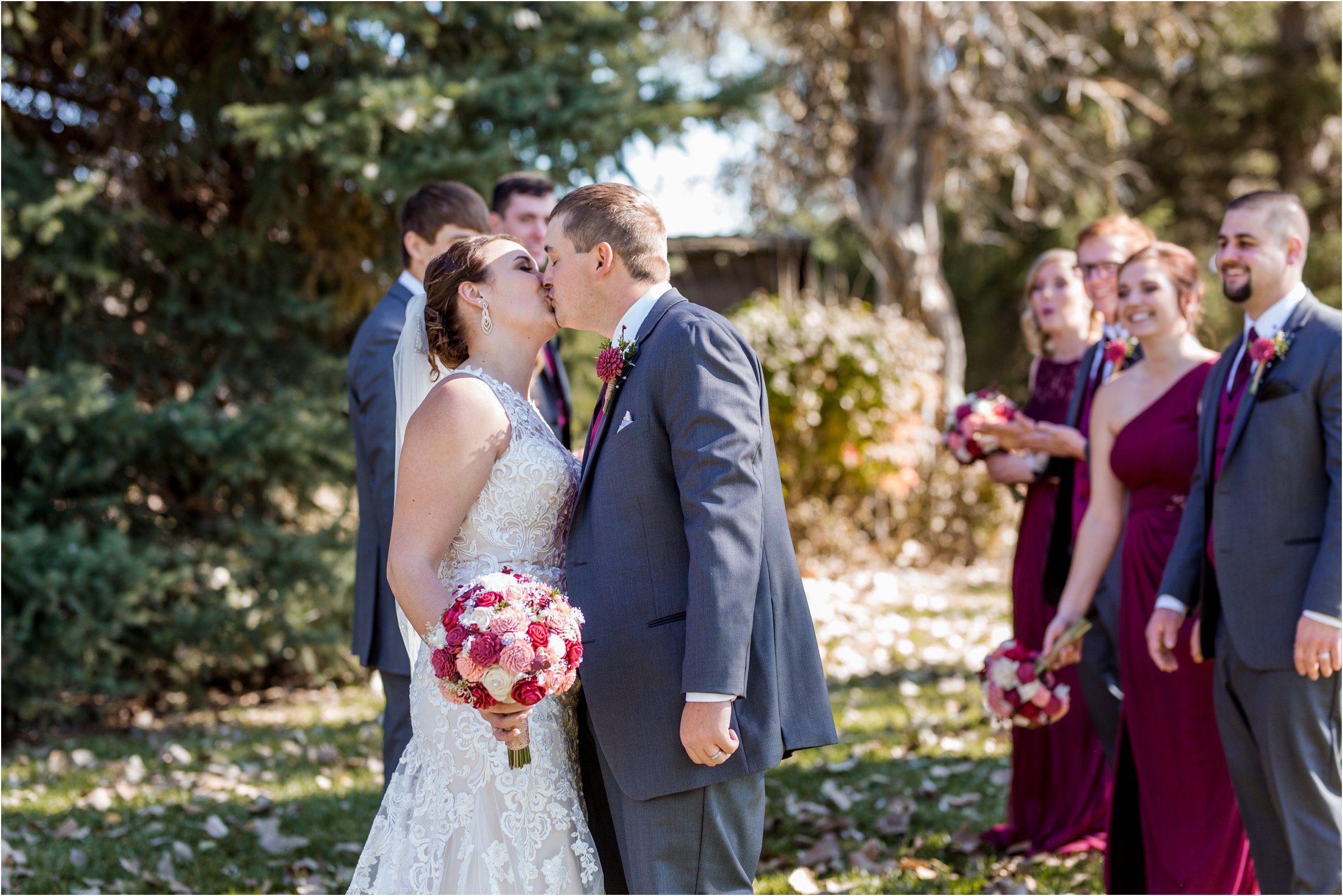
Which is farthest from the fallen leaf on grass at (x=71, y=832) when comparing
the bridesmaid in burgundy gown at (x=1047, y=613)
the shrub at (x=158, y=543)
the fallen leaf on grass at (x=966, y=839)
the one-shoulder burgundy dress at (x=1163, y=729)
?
the one-shoulder burgundy dress at (x=1163, y=729)

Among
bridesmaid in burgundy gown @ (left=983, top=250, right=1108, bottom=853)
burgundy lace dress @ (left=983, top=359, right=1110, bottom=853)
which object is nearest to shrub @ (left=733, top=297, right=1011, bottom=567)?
bridesmaid in burgundy gown @ (left=983, top=250, right=1108, bottom=853)

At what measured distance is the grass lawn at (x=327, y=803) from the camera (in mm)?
4574

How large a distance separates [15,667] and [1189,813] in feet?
21.1

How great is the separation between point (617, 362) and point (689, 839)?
118 cm

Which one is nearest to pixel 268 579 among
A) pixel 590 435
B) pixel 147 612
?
pixel 147 612

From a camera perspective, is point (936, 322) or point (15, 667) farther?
point (936, 322)

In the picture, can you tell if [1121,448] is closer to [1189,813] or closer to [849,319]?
[1189,813]

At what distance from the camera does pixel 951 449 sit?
571 cm

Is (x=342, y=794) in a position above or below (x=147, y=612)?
below

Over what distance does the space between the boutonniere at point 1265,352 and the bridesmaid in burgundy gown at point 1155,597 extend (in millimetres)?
566

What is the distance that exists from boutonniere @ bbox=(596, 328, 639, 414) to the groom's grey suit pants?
3.25 ft

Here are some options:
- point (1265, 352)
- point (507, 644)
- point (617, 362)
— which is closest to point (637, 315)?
point (617, 362)

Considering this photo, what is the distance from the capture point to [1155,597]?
4316 millimetres

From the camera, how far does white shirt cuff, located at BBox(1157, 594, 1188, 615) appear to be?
12.7ft
